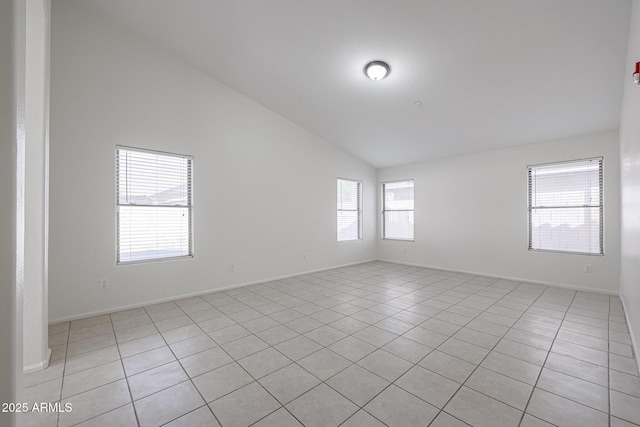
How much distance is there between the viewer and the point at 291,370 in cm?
212

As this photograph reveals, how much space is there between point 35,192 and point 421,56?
394 cm

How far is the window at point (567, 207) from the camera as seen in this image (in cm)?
418

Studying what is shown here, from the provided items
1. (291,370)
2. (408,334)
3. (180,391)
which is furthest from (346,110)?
(180,391)

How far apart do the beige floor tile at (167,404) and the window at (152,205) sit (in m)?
2.28

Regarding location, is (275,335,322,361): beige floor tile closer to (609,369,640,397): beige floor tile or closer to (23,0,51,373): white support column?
(23,0,51,373): white support column

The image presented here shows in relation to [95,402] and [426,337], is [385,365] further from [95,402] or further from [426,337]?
[95,402]

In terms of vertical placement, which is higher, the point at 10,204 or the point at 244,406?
the point at 10,204

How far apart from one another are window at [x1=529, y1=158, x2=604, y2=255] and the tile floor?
1150mm

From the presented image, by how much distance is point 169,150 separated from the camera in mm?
3828

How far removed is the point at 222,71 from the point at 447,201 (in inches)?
193

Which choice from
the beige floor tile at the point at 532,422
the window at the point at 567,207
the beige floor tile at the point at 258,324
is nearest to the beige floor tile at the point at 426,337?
the beige floor tile at the point at 532,422

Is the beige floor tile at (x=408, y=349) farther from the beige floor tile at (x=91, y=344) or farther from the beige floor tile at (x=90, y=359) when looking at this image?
the beige floor tile at (x=91, y=344)

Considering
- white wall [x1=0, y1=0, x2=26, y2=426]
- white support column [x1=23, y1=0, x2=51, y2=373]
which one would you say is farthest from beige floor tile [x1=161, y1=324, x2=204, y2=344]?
white wall [x1=0, y1=0, x2=26, y2=426]

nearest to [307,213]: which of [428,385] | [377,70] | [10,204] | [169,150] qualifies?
[169,150]
